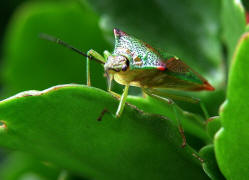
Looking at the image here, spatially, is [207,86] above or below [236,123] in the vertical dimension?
below

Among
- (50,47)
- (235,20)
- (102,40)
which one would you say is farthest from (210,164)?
(50,47)

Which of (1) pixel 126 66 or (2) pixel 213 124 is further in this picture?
(1) pixel 126 66

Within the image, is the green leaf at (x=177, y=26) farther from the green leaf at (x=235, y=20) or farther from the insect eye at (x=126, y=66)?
the green leaf at (x=235, y=20)

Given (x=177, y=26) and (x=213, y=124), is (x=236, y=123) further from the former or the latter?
(x=177, y=26)

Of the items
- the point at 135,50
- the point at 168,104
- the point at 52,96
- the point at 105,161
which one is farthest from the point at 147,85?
the point at 52,96

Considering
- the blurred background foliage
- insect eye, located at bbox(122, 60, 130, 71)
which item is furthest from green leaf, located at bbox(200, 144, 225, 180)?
insect eye, located at bbox(122, 60, 130, 71)

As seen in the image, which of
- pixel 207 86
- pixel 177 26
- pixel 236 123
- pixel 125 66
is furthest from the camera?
pixel 177 26
